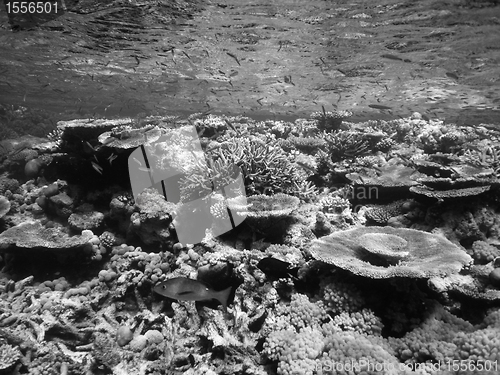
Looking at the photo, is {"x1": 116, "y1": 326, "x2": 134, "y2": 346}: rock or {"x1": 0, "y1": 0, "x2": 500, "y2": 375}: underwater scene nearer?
{"x1": 0, "y1": 0, "x2": 500, "y2": 375}: underwater scene

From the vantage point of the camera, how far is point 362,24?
498 inches

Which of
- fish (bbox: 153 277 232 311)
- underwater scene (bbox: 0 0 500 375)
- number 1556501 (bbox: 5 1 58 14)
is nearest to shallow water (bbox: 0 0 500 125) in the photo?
underwater scene (bbox: 0 0 500 375)

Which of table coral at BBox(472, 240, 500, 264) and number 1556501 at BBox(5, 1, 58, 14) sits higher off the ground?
number 1556501 at BBox(5, 1, 58, 14)

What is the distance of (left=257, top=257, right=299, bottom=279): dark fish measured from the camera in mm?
4457

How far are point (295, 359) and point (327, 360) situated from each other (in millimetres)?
361

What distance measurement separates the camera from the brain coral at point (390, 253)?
3.67 metres

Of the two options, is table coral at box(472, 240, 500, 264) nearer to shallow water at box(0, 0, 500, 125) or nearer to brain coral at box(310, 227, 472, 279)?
brain coral at box(310, 227, 472, 279)

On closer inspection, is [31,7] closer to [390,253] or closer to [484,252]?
[390,253]

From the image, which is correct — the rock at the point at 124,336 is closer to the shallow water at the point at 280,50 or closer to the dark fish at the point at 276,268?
the dark fish at the point at 276,268

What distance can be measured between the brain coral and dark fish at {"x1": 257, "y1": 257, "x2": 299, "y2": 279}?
498 millimetres

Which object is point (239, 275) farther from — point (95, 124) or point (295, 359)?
point (95, 124)

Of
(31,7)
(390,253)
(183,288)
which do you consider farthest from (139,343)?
(31,7)

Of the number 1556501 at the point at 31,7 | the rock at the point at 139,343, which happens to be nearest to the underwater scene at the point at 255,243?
the rock at the point at 139,343

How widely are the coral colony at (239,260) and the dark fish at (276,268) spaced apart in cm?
3
